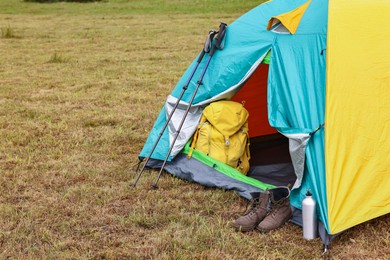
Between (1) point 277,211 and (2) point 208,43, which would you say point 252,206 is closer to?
(1) point 277,211

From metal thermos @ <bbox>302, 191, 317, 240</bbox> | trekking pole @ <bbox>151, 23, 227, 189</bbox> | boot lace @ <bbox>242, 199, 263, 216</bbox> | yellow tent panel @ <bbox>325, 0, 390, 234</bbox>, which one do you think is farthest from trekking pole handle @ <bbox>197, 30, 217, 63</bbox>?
metal thermos @ <bbox>302, 191, 317, 240</bbox>

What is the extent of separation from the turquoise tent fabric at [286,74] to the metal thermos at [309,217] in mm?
75

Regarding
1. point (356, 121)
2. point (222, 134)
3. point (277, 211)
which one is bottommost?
point (277, 211)

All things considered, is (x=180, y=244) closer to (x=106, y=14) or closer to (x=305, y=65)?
(x=305, y=65)

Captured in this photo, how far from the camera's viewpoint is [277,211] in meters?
4.43

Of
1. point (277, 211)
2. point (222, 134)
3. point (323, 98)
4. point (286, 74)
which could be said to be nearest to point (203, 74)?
point (222, 134)

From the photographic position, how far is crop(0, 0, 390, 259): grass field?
4.03m

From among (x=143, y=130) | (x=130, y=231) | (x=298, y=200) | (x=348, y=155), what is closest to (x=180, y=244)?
(x=130, y=231)

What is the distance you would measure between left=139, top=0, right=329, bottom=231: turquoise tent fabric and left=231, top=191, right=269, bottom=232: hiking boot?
0.25m

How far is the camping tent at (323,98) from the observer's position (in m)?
4.14

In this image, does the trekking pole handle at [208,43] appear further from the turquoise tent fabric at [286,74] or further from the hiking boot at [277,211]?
the hiking boot at [277,211]

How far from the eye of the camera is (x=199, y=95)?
17.4 ft

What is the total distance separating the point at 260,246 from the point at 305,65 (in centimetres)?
160

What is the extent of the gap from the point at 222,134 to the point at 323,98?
118 cm
